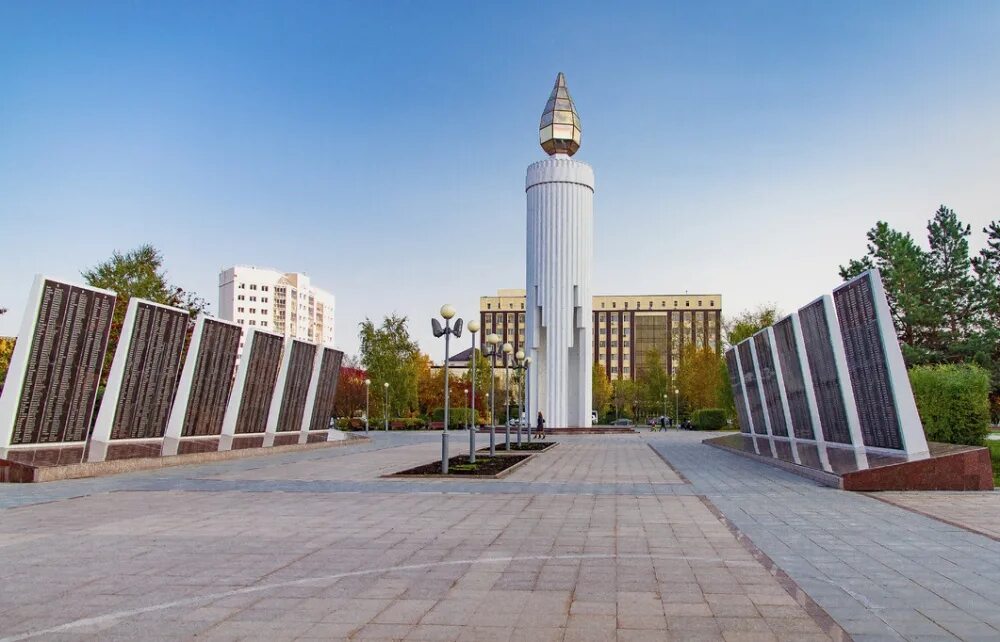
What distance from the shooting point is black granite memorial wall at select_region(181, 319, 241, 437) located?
23578 millimetres

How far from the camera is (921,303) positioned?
3416 cm

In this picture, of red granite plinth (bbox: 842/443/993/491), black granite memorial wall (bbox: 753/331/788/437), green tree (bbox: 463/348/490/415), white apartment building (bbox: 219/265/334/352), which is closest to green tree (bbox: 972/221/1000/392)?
black granite memorial wall (bbox: 753/331/788/437)

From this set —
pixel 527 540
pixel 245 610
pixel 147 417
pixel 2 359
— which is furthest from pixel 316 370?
pixel 245 610

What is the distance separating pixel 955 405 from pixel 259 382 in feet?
67.1

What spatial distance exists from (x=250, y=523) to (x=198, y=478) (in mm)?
7439

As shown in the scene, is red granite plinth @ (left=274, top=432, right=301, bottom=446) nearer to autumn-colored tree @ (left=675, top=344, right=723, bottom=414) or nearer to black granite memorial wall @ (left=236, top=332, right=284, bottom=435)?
black granite memorial wall @ (left=236, top=332, right=284, bottom=435)

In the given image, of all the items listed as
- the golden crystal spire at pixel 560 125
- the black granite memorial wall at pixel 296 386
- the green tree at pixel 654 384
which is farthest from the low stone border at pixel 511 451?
the green tree at pixel 654 384

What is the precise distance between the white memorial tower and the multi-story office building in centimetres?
8503

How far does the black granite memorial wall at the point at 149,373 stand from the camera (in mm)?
20234

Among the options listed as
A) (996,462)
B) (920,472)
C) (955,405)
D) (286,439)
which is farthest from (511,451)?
(920,472)

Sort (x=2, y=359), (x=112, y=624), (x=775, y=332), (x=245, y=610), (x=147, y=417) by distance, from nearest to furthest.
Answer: (x=112, y=624) < (x=245, y=610) < (x=147, y=417) < (x=775, y=332) < (x=2, y=359)

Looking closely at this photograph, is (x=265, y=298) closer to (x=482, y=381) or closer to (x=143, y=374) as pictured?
(x=482, y=381)

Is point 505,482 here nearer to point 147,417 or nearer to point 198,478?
point 198,478

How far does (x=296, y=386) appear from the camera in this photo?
30812 mm
